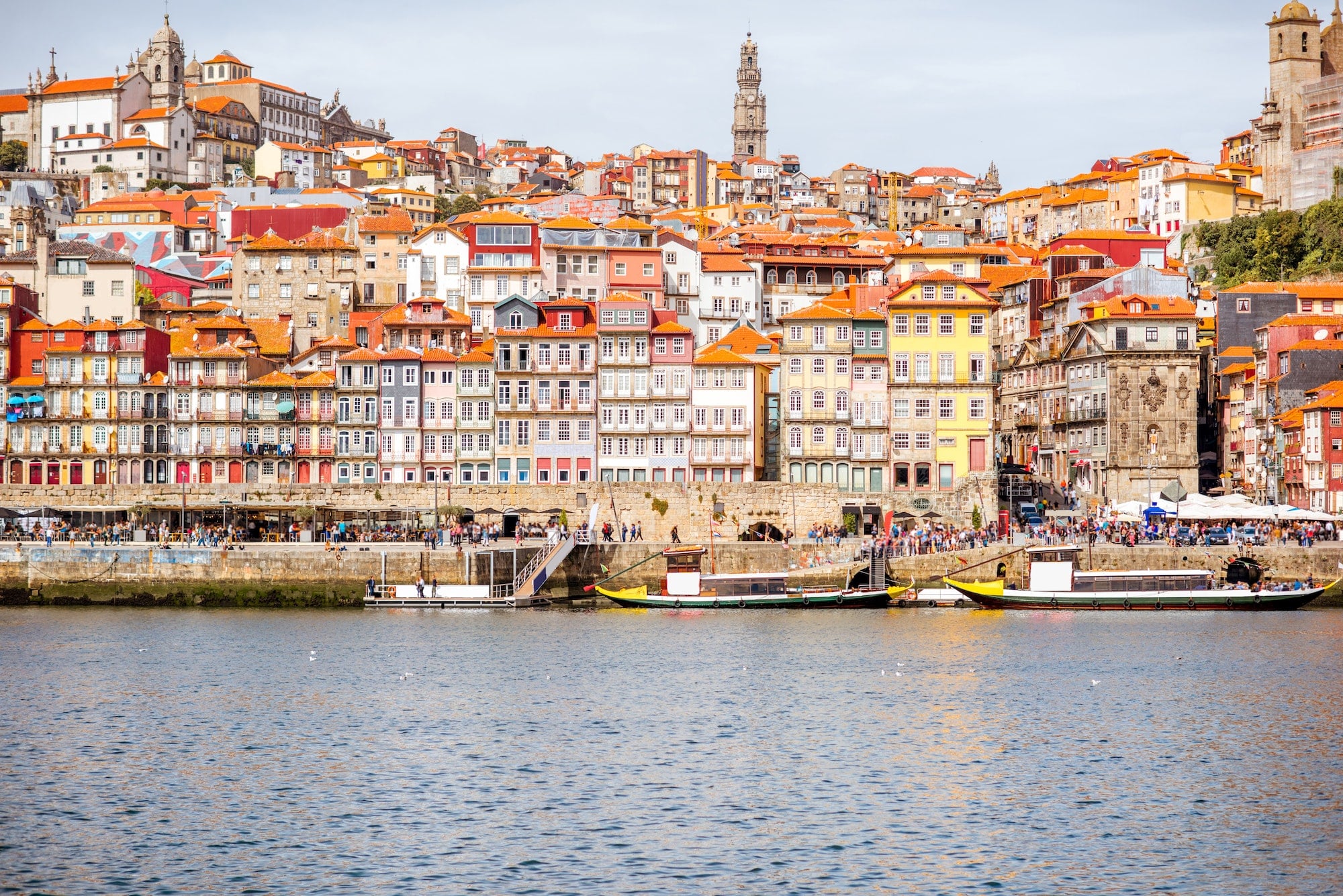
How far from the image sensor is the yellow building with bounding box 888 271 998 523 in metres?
75.1

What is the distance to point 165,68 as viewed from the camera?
559 ft

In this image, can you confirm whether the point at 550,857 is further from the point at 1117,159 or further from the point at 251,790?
the point at 1117,159

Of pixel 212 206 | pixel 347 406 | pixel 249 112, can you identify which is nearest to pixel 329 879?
pixel 347 406

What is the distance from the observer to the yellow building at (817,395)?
7544 cm

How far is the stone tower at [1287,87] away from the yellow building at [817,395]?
50.0m

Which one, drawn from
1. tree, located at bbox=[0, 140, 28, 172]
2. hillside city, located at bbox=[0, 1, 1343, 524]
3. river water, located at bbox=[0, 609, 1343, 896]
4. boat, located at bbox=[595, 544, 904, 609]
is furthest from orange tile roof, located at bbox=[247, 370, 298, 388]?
tree, located at bbox=[0, 140, 28, 172]

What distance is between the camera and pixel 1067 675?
45.5 metres

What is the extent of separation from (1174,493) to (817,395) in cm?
1598

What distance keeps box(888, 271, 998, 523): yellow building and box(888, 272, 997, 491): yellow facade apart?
29 millimetres

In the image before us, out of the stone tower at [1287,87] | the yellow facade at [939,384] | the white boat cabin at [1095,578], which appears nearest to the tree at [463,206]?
the stone tower at [1287,87]

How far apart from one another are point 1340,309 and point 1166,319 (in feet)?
51.4

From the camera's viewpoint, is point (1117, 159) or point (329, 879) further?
point (1117, 159)

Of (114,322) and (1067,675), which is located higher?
(114,322)

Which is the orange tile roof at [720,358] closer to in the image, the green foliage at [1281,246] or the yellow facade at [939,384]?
the yellow facade at [939,384]
